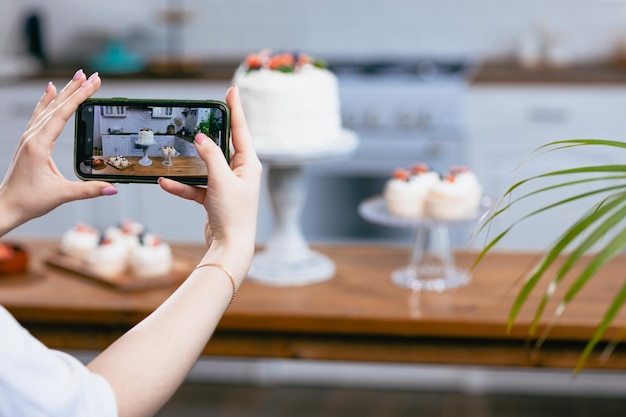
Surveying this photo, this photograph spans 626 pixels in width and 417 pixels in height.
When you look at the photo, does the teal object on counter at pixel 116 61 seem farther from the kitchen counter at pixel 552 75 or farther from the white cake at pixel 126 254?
the white cake at pixel 126 254

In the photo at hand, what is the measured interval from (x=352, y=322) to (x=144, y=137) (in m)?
0.90

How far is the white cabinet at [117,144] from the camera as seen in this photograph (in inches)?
44.1

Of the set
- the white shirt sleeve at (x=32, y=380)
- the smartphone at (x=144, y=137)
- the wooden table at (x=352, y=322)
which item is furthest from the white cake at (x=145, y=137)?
the wooden table at (x=352, y=322)

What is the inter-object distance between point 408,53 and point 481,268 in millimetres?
2399

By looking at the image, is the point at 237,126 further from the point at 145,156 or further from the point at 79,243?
the point at 79,243

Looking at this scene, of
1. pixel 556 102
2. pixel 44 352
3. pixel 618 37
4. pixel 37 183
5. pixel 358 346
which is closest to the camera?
pixel 44 352

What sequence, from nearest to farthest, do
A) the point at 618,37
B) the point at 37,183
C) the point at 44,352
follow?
the point at 44,352 < the point at 37,183 < the point at 618,37

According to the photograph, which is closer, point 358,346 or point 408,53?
point 358,346

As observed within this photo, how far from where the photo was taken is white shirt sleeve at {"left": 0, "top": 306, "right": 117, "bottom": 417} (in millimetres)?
877

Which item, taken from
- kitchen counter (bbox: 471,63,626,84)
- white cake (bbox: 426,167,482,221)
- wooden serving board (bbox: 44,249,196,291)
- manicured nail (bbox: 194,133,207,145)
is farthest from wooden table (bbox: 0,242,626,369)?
kitchen counter (bbox: 471,63,626,84)

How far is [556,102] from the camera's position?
12.4 ft

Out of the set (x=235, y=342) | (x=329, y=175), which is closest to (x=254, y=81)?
(x=235, y=342)

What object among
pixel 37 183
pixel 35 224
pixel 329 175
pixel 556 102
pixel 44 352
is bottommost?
pixel 35 224

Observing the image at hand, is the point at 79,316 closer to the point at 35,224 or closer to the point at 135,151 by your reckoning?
the point at 135,151
